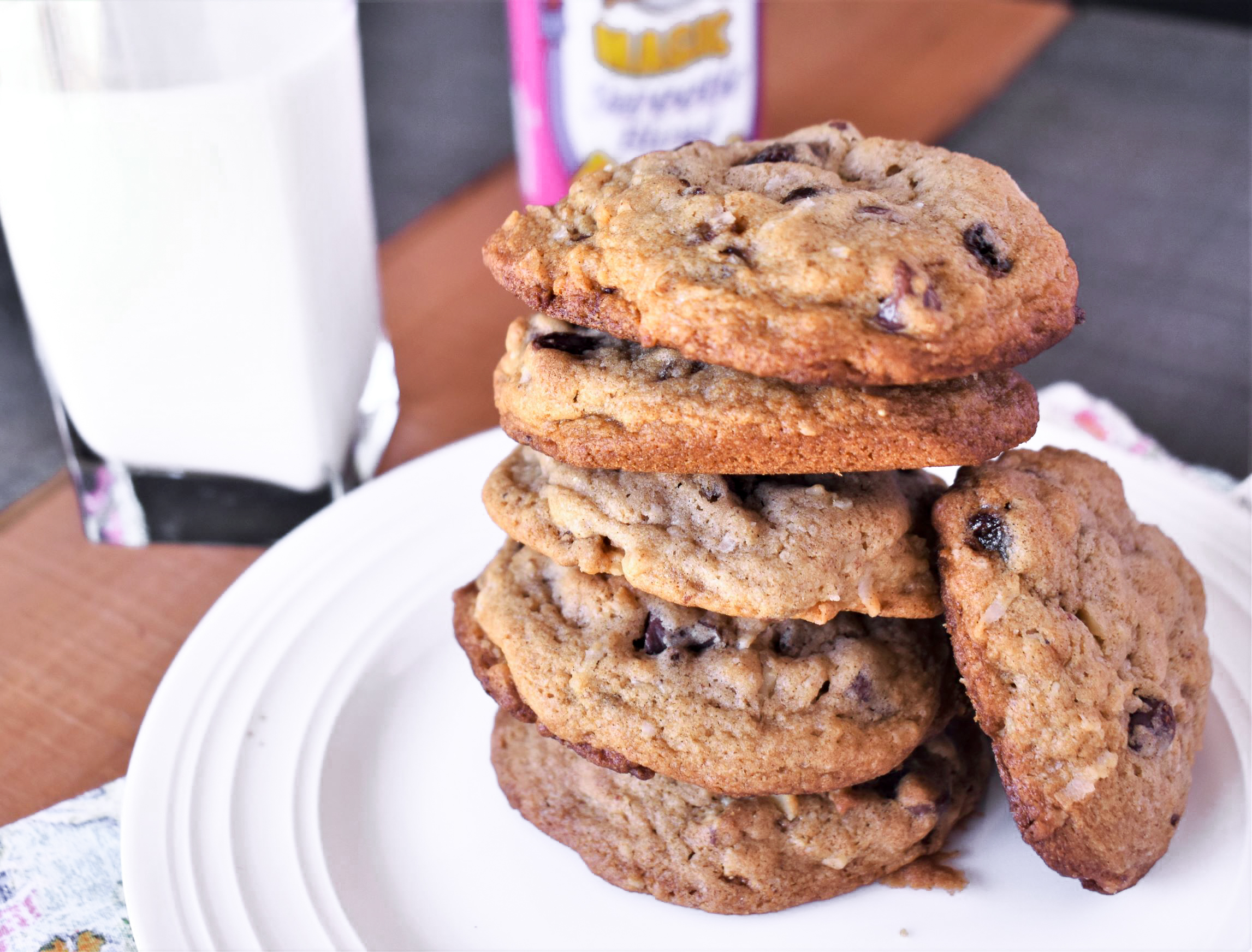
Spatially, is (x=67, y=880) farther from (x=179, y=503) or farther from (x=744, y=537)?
(x=744, y=537)

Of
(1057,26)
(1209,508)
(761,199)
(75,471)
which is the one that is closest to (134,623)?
(75,471)

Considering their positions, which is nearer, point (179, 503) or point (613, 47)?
point (179, 503)

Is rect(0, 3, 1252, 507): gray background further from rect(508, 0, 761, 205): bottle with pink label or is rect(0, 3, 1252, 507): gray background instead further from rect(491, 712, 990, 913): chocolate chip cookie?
rect(491, 712, 990, 913): chocolate chip cookie

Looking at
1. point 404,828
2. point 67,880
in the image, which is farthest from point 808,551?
point 67,880

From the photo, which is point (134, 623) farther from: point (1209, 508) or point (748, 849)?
point (1209, 508)

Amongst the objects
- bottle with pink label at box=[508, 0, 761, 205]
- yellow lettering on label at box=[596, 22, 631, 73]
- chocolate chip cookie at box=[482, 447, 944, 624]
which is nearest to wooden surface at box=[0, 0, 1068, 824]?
bottle with pink label at box=[508, 0, 761, 205]

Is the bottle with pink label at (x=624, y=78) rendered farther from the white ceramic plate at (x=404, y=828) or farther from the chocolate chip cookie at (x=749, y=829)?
the chocolate chip cookie at (x=749, y=829)

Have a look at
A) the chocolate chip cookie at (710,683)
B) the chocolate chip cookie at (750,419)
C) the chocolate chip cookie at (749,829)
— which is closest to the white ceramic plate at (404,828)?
the chocolate chip cookie at (749,829)
